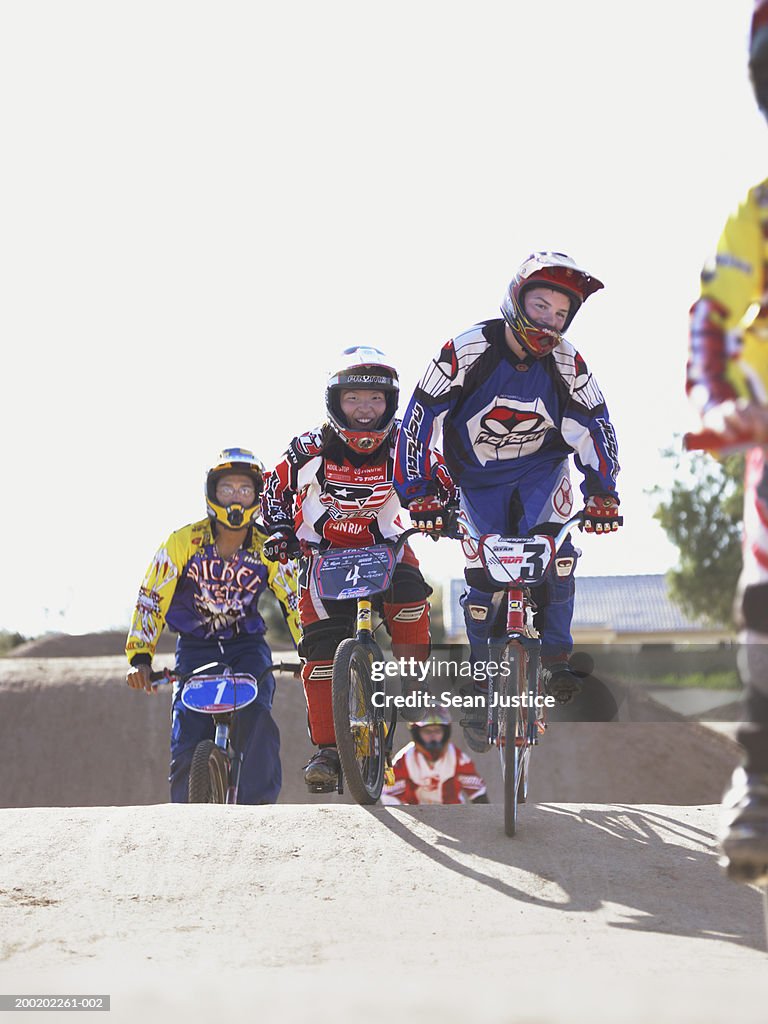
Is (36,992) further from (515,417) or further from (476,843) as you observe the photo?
(515,417)

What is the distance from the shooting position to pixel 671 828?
696 cm

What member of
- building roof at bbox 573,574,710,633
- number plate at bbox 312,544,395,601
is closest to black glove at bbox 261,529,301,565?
number plate at bbox 312,544,395,601

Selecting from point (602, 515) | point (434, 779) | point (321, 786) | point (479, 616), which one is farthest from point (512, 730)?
point (434, 779)

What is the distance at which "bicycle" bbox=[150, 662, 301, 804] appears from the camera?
8117 mm

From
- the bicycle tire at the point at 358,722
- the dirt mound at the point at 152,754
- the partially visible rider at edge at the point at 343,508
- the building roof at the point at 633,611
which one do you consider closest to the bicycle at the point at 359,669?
the bicycle tire at the point at 358,722

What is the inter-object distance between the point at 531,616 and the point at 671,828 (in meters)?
1.27

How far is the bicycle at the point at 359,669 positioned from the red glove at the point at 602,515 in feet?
2.97

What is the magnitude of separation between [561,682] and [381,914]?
2.07m

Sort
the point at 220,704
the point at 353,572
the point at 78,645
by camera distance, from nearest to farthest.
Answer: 1. the point at 353,572
2. the point at 220,704
3. the point at 78,645

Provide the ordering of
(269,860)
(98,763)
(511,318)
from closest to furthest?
(269,860)
(511,318)
(98,763)

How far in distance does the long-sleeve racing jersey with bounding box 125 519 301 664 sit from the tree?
26.2 m

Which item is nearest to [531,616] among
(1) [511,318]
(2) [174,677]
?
(1) [511,318]

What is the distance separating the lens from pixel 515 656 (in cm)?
659

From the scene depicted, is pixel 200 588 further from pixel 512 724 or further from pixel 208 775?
pixel 512 724
